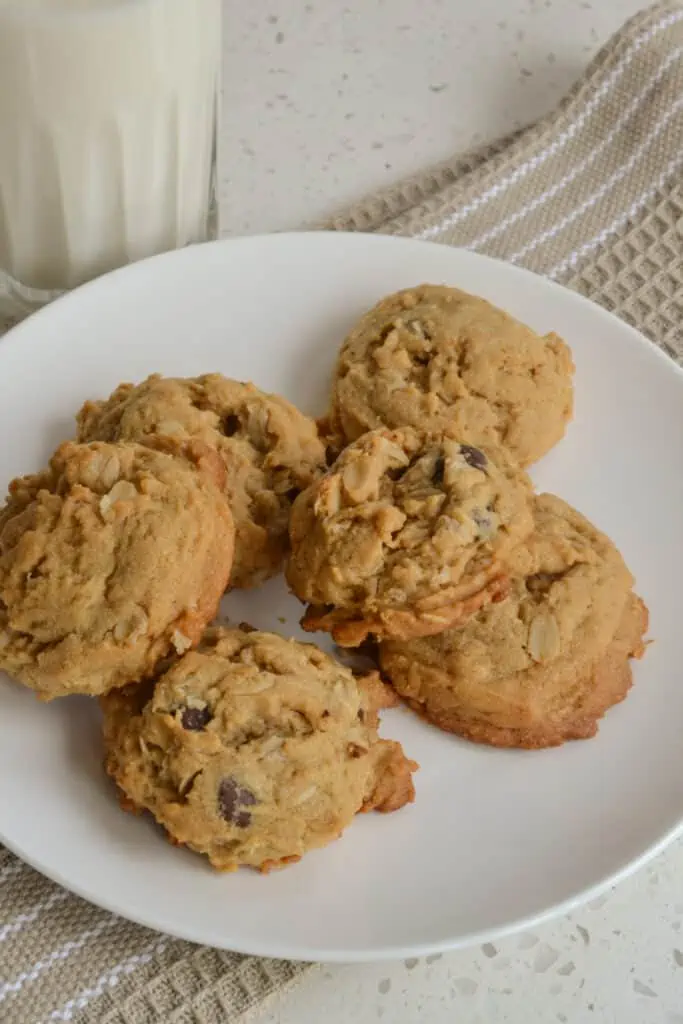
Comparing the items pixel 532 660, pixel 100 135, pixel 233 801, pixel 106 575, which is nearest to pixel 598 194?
pixel 100 135

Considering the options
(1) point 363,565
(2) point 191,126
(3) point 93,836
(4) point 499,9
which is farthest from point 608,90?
(3) point 93,836

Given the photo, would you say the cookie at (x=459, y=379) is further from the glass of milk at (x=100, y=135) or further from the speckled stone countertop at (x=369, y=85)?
the speckled stone countertop at (x=369, y=85)

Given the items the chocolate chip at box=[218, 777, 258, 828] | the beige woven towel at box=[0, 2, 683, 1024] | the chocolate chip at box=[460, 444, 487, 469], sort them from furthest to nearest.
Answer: the beige woven towel at box=[0, 2, 683, 1024], the chocolate chip at box=[460, 444, 487, 469], the chocolate chip at box=[218, 777, 258, 828]

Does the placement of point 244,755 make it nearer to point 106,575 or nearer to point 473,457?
point 106,575

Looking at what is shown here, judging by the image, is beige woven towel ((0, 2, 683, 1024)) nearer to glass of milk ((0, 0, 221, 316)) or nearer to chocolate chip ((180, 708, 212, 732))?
glass of milk ((0, 0, 221, 316))

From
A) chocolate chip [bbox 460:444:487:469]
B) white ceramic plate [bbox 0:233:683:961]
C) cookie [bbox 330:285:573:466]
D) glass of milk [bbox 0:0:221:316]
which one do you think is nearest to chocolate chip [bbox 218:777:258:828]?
white ceramic plate [bbox 0:233:683:961]

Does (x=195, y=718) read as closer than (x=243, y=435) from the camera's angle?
Yes
